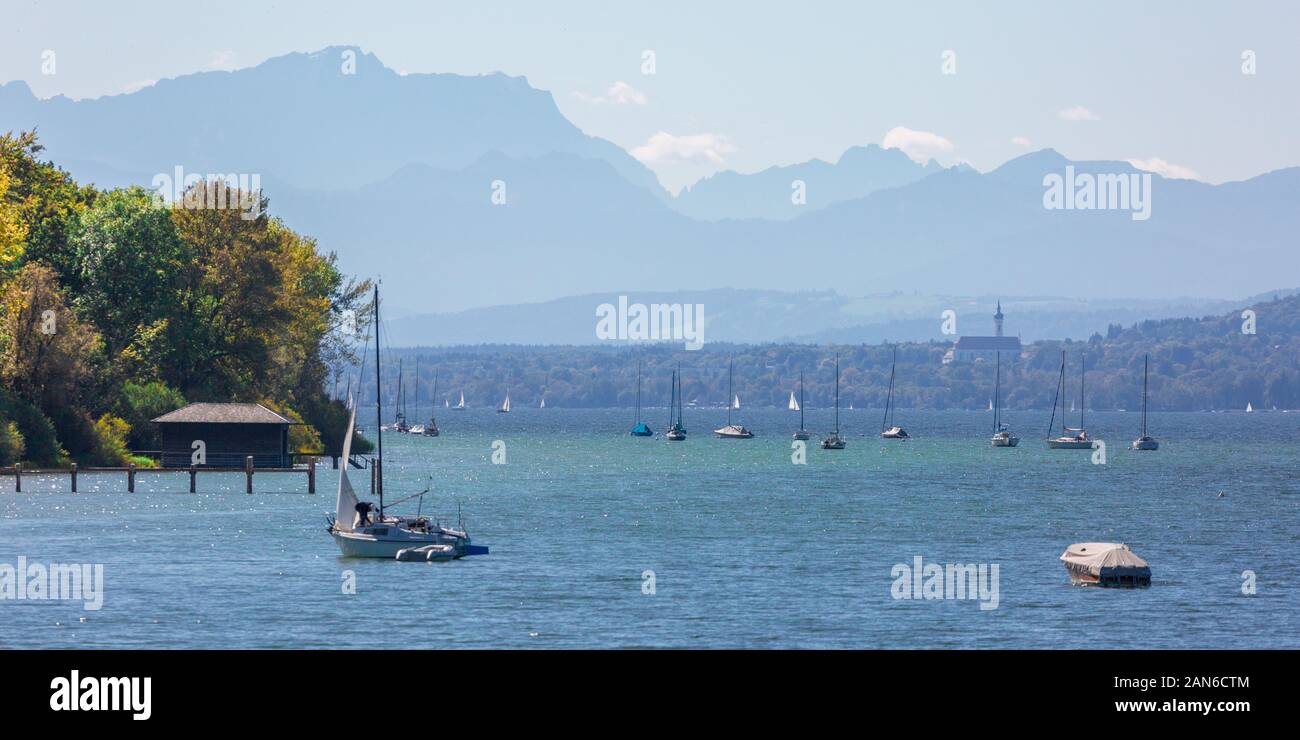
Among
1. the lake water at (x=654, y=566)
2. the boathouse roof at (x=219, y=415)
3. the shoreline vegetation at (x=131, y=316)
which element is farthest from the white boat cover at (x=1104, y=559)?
the shoreline vegetation at (x=131, y=316)

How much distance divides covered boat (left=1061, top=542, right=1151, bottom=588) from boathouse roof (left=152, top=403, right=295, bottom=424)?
197 ft

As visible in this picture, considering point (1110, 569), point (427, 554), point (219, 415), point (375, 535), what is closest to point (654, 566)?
point (427, 554)

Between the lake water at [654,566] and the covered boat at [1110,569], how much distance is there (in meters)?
0.89

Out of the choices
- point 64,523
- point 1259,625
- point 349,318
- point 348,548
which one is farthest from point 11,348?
point 1259,625

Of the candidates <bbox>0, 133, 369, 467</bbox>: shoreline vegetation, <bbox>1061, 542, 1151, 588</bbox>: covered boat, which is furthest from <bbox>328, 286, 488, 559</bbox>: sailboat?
<bbox>0, 133, 369, 467</bbox>: shoreline vegetation

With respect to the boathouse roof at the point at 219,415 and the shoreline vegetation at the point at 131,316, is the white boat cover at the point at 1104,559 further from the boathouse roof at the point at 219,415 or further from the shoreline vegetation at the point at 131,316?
the shoreline vegetation at the point at 131,316

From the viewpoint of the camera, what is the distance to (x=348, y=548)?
6938cm

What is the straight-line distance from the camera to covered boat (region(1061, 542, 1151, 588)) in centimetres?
6425

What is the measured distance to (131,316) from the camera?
4692 inches

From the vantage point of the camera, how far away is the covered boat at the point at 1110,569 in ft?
211

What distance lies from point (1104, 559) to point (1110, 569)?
0.60 m

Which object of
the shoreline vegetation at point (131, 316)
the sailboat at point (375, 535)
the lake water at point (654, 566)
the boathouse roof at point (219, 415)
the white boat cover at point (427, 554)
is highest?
the shoreline vegetation at point (131, 316)

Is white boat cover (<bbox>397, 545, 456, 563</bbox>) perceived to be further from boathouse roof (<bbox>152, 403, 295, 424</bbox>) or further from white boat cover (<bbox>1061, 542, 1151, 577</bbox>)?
boathouse roof (<bbox>152, 403, 295, 424</bbox>)
